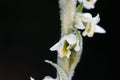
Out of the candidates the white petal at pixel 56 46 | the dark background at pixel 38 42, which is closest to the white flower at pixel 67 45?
the white petal at pixel 56 46

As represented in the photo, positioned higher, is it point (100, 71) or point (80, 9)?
point (80, 9)

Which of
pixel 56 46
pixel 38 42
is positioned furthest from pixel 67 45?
pixel 38 42

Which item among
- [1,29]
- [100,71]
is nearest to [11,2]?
[1,29]

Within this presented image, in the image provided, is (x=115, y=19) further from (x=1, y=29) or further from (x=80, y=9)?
(x=80, y=9)

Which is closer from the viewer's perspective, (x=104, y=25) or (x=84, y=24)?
(x=84, y=24)

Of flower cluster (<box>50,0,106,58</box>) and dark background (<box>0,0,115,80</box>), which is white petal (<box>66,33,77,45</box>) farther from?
dark background (<box>0,0,115,80</box>)

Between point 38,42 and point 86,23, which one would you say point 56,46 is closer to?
point 86,23

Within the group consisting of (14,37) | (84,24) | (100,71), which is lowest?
(100,71)

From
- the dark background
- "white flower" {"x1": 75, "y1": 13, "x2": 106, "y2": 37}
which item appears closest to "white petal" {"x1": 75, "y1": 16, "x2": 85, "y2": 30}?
"white flower" {"x1": 75, "y1": 13, "x2": 106, "y2": 37}
